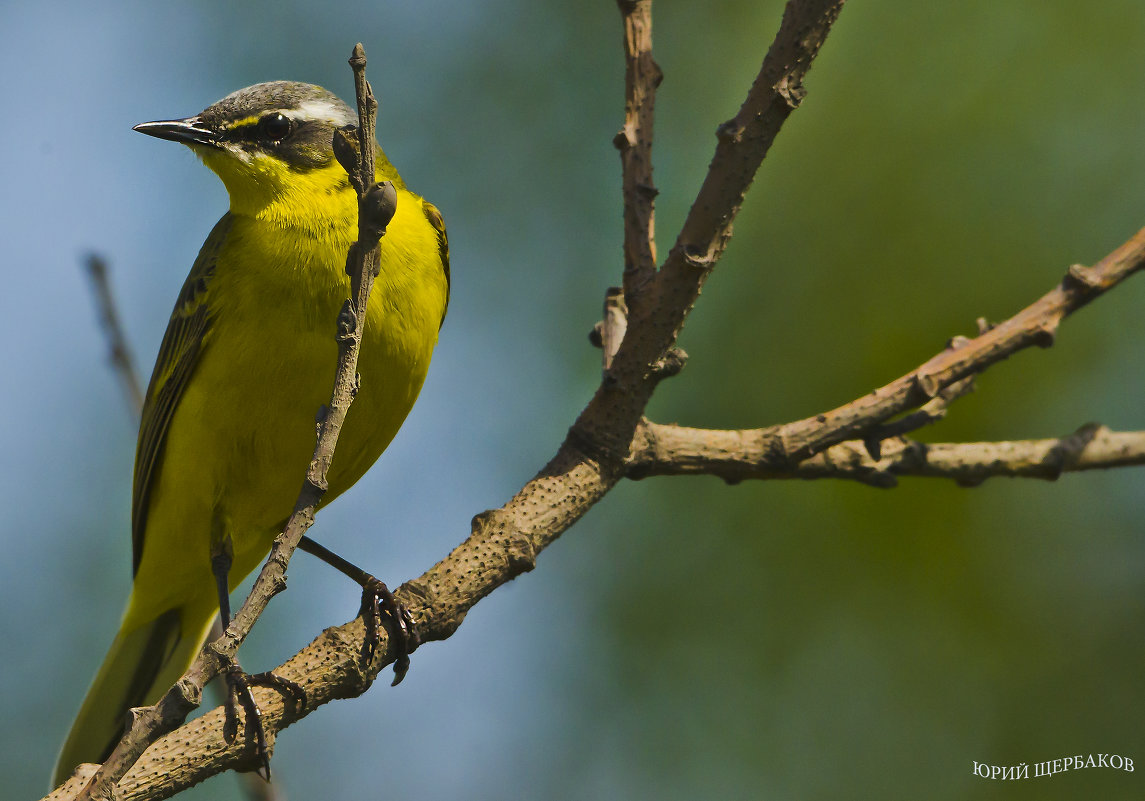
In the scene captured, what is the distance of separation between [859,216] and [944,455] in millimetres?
3252

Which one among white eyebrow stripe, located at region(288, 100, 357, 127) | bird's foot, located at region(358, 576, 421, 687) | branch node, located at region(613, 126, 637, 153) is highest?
white eyebrow stripe, located at region(288, 100, 357, 127)

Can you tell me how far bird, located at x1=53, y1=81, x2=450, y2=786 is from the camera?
4.37 m

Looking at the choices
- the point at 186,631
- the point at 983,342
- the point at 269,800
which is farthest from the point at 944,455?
the point at 186,631

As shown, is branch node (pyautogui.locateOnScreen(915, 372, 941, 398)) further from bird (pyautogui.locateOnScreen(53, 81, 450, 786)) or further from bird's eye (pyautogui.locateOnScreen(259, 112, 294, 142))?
bird's eye (pyautogui.locateOnScreen(259, 112, 294, 142))

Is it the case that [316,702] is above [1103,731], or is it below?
below

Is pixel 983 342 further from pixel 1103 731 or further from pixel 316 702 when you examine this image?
pixel 1103 731

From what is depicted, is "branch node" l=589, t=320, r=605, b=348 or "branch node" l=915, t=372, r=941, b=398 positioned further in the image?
"branch node" l=589, t=320, r=605, b=348

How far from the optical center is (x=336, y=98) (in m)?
5.33

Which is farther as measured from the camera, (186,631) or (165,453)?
(186,631)

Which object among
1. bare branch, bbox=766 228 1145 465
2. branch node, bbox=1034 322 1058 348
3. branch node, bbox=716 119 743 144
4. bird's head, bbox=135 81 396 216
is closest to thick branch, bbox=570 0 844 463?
branch node, bbox=716 119 743 144

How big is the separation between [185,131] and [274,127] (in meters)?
0.40

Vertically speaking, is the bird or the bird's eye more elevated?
the bird's eye

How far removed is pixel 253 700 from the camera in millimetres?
3217

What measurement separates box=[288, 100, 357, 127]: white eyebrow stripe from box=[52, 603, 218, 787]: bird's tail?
8.73 feet
